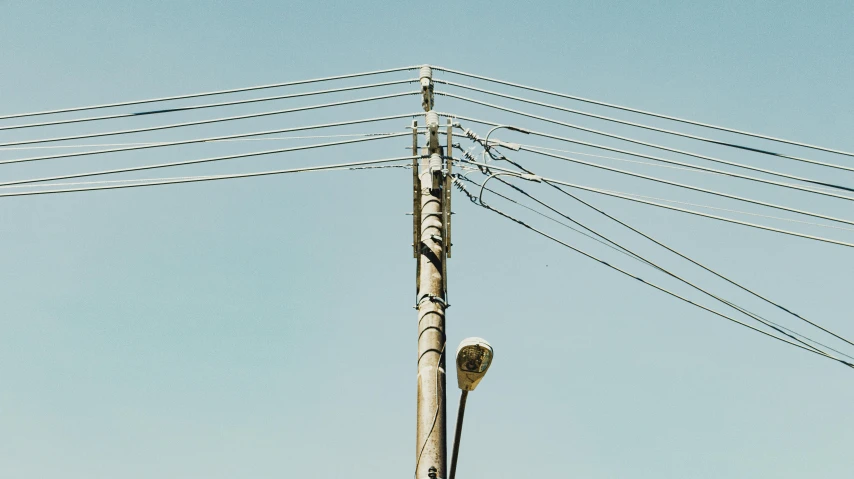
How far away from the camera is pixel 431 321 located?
6.10 meters

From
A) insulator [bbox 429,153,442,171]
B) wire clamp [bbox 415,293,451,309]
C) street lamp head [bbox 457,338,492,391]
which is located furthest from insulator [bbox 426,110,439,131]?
street lamp head [bbox 457,338,492,391]

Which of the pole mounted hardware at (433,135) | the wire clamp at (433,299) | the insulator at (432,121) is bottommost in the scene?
the wire clamp at (433,299)

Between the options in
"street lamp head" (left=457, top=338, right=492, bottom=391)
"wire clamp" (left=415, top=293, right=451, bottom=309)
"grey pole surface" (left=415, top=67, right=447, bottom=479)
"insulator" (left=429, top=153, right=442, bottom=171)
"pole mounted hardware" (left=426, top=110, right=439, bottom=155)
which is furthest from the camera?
"pole mounted hardware" (left=426, top=110, right=439, bottom=155)

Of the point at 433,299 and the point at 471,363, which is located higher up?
the point at 433,299

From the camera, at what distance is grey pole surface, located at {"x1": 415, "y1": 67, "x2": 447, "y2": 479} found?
5488 mm

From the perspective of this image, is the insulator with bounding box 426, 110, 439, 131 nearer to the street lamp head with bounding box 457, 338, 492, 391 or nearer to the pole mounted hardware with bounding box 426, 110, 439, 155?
the pole mounted hardware with bounding box 426, 110, 439, 155

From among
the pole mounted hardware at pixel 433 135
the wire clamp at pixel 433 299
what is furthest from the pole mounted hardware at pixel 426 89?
the wire clamp at pixel 433 299

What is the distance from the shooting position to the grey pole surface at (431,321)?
18.0ft

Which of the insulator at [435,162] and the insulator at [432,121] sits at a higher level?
the insulator at [432,121]

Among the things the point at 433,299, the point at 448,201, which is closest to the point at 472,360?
the point at 433,299

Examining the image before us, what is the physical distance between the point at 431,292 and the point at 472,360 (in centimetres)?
140

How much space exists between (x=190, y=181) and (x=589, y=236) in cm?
403

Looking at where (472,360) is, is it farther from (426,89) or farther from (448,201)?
(426,89)

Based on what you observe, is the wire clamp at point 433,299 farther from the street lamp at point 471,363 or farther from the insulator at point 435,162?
the street lamp at point 471,363
